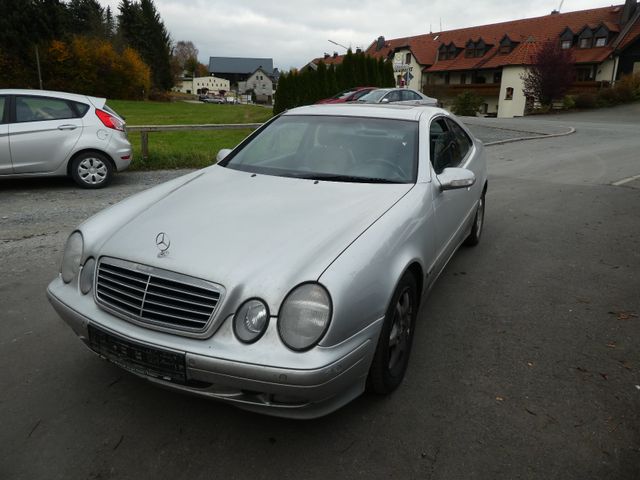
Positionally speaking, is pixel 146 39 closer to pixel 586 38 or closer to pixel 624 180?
pixel 586 38

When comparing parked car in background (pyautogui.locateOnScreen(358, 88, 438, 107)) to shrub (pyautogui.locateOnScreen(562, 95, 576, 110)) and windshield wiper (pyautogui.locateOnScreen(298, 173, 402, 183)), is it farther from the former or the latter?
shrub (pyautogui.locateOnScreen(562, 95, 576, 110))

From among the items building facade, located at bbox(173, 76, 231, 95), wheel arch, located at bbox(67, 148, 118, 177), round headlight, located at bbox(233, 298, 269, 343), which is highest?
building facade, located at bbox(173, 76, 231, 95)

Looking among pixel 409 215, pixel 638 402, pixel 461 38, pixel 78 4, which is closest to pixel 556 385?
pixel 638 402

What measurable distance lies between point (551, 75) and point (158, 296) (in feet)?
127

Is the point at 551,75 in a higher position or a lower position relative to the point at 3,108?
higher

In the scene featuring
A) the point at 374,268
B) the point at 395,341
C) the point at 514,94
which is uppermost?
the point at 514,94

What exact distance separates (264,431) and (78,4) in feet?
290

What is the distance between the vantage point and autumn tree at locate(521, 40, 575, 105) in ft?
114

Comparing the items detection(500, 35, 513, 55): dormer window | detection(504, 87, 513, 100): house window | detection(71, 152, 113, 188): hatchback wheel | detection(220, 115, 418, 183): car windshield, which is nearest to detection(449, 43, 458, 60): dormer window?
detection(500, 35, 513, 55): dormer window

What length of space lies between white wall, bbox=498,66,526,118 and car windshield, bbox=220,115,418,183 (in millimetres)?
47341

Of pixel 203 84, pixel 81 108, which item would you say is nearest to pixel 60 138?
pixel 81 108

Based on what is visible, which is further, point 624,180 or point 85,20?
point 85,20

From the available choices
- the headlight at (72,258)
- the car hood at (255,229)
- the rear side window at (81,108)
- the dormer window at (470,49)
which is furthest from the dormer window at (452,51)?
the headlight at (72,258)

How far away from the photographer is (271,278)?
2.23 metres
